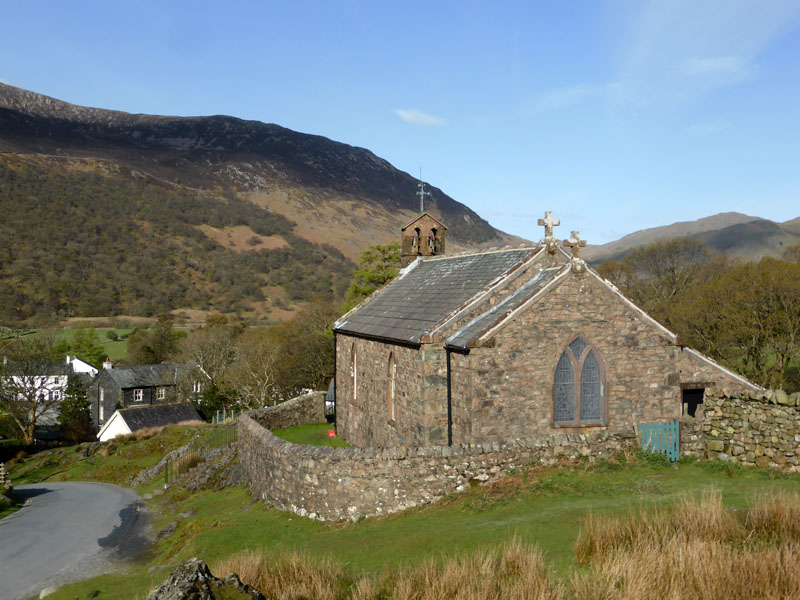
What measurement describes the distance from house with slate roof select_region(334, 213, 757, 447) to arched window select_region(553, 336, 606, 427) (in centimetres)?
3

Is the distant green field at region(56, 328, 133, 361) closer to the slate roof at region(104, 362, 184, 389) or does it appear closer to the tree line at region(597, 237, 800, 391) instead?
the slate roof at region(104, 362, 184, 389)

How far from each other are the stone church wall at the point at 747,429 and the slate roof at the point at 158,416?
162 feet

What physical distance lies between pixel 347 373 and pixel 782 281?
26646 millimetres

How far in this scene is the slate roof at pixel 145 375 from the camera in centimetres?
Result: 6744

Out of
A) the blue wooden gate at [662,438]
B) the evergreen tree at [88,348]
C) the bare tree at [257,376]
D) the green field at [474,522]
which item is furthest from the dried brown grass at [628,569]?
the evergreen tree at [88,348]

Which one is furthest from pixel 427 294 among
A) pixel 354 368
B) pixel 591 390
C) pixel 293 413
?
pixel 293 413

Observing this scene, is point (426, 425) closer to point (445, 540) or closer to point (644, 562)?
point (445, 540)

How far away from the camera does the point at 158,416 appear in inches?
2201

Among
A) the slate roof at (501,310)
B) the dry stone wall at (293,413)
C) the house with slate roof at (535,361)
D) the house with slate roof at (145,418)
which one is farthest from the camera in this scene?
the house with slate roof at (145,418)

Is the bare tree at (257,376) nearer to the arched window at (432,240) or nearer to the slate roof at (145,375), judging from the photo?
the slate roof at (145,375)

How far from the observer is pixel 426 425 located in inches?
709

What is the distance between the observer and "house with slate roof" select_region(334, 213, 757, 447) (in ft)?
54.7

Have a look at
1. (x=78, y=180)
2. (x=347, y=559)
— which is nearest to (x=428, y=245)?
(x=347, y=559)

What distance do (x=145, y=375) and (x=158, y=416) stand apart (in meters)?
15.5
